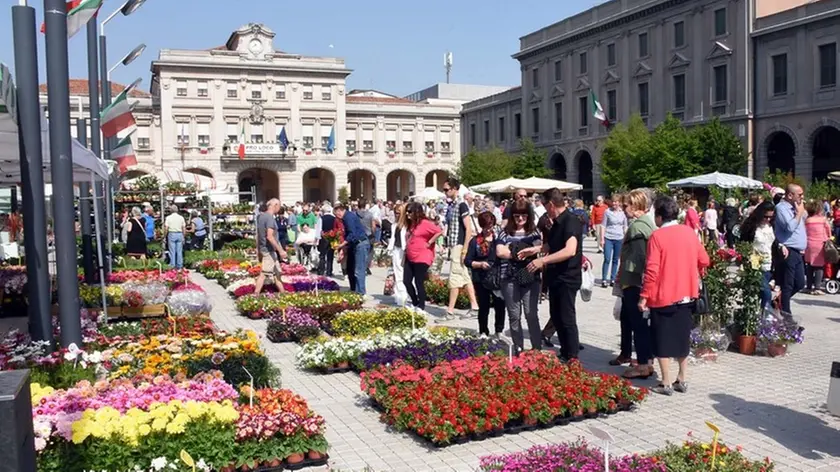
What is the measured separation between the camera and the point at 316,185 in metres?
73.2

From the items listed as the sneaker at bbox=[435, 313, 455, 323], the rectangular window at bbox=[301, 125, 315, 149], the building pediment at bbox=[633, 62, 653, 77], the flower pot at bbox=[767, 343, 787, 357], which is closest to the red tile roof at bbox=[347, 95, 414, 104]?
the rectangular window at bbox=[301, 125, 315, 149]

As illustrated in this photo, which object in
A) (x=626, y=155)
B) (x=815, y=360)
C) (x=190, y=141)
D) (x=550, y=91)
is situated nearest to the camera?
(x=815, y=360)

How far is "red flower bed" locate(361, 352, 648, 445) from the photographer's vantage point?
608cm

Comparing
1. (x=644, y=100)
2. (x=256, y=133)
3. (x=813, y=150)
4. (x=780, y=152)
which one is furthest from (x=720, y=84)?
(x=256, y=133)

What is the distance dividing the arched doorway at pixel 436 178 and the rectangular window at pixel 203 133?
21559 millimetres

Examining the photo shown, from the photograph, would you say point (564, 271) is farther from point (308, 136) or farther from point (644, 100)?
point (308, 136)

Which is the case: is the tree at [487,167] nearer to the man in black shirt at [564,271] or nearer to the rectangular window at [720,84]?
the rectangular window at [720,84]

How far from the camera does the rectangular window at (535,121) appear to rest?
192 ft

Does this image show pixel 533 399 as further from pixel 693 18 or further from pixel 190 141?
pixel 190 141

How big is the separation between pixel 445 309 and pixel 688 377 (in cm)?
576

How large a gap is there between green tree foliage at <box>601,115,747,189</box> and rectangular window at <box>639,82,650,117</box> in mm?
3925

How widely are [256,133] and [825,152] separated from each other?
148 feet

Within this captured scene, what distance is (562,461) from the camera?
4902mm

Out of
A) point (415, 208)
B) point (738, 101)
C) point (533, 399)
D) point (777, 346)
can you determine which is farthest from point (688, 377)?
point (738, 101)
